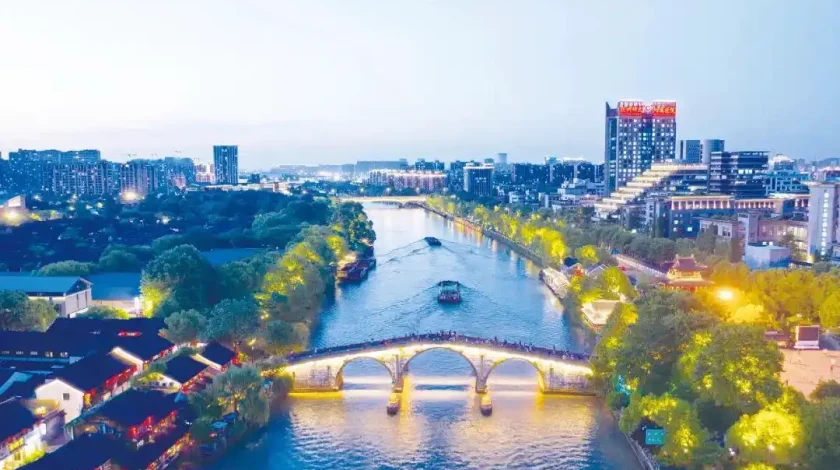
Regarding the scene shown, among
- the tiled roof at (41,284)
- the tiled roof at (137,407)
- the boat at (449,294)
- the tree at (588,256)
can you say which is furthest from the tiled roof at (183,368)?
the tree at (588,256)

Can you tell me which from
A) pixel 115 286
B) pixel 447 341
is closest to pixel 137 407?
pixel 447 341

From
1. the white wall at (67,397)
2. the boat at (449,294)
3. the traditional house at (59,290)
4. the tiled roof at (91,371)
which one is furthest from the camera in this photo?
the boat at (449,294)

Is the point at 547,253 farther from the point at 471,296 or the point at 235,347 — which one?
the point at 235,347

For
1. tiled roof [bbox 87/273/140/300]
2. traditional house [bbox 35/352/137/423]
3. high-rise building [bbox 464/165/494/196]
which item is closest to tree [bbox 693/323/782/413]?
traditional house [bbox 35/352/137/423]

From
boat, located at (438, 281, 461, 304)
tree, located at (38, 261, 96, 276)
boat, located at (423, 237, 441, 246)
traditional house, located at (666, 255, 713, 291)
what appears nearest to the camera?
traditional house, located at (666, 255, 713, 291)

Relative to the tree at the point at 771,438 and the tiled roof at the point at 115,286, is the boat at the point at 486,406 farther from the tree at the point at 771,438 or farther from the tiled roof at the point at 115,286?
the tiled roof at the point at 115,286

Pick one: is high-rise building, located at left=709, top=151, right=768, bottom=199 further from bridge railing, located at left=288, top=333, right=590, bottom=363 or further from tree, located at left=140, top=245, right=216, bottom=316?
tree, located at left=140, top=245, right=216, bottom=316
